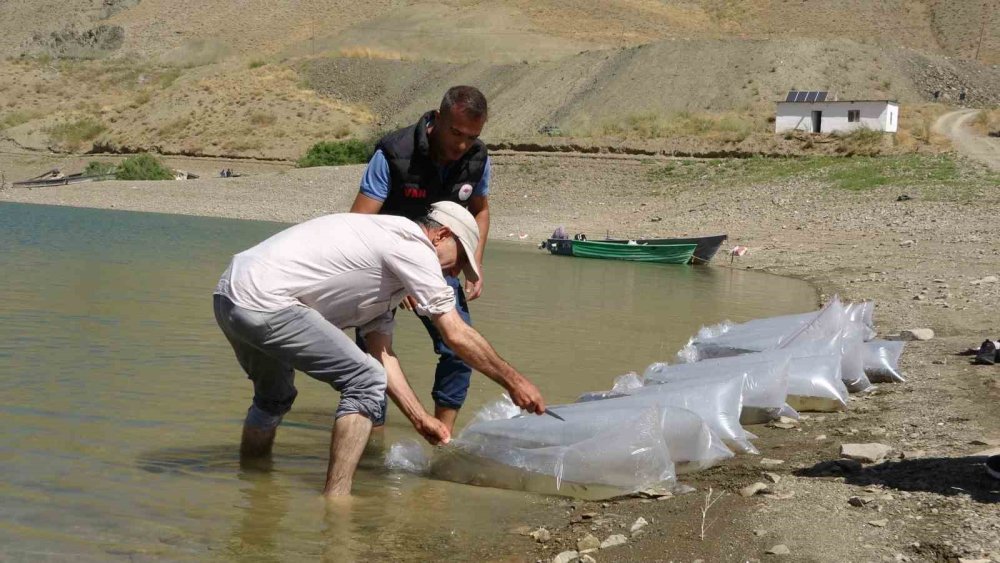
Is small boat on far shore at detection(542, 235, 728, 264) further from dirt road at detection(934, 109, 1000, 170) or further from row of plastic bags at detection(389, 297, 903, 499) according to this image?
row of plastic bags at detection(389, 297, 903, 499)

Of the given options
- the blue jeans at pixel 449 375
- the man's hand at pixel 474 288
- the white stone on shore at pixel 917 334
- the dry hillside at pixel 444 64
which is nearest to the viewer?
the man's hand at pixel 474 288

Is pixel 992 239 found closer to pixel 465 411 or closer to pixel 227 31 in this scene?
pixel 465 411

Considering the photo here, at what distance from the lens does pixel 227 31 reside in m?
97.6

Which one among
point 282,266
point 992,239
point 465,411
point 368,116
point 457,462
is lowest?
point 368,116

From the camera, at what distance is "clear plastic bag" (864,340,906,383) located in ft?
25.7

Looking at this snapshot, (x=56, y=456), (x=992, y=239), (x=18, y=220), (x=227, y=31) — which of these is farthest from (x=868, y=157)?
(x=227, y=31)

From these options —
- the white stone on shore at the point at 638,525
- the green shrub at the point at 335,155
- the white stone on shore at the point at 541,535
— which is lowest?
the green shrub at the point at 335,155

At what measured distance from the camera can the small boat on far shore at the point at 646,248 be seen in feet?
80.4

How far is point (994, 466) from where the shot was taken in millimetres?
4594

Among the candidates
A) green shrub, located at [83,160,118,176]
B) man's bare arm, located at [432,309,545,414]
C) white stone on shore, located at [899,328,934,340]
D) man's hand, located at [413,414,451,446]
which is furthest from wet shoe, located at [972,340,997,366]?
green shrub, located at [83,160,118,176]

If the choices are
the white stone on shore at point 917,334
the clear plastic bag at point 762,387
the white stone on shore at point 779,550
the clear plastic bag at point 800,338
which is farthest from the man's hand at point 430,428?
the white stone on shore at point 917,334

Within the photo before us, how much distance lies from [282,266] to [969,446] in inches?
129

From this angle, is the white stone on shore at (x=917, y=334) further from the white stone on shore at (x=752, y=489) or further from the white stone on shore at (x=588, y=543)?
the white stone on shore at (x=588, y=543)

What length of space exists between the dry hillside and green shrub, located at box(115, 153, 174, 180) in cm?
831
